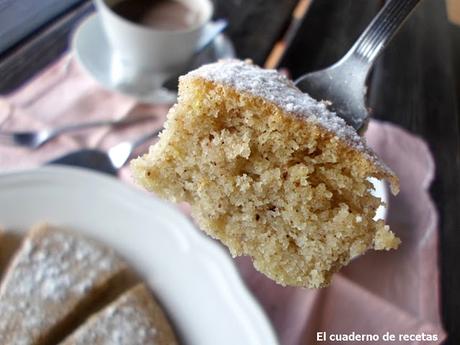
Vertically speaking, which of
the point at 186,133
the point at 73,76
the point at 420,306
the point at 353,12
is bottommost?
the point at 420,306

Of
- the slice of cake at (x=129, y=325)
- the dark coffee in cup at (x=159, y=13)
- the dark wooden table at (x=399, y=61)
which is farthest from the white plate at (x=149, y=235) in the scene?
the dark coffee in cup at (x=159, y=13)

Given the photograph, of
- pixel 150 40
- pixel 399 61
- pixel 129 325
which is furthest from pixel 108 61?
pixel 399 61

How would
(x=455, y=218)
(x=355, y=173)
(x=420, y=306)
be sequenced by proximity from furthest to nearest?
(x=455, y=218)
(x=420, y=306)
(x=355, y=173)

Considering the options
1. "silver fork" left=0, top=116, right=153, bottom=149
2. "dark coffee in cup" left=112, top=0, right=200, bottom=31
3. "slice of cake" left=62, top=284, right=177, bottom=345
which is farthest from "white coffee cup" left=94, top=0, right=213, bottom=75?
"slice of cake" left=62, top=284, right=177, bottom=345

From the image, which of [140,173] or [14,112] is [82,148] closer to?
[14,112]

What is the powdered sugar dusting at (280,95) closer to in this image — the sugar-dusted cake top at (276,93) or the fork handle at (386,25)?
the sugar-dusted cake top at (276,93)

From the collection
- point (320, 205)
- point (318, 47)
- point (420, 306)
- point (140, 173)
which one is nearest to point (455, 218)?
point (420, 306)
